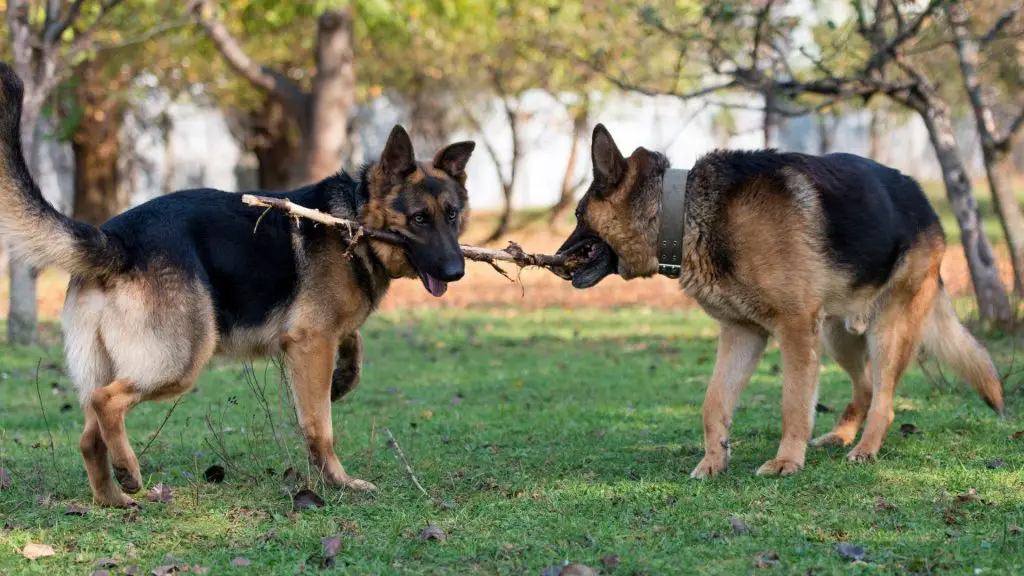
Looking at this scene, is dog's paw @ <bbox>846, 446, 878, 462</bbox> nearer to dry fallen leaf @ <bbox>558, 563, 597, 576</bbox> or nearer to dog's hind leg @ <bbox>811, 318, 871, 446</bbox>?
dog's hind leg @ <bbox>811, 318, 871, 446</bbox>

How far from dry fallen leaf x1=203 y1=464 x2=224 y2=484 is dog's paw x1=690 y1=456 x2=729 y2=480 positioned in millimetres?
2751

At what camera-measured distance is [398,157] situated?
616 cm

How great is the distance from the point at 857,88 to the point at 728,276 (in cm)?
485

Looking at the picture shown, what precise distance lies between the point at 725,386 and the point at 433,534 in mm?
2303

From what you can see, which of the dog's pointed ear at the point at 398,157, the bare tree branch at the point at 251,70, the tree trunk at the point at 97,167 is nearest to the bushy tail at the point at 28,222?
the dog's pointed ear at the point at 398,157

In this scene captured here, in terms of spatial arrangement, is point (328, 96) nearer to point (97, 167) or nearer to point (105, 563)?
point (97, 167)

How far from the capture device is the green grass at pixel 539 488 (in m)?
4.70

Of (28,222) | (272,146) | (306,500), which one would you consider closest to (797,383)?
(306,500)

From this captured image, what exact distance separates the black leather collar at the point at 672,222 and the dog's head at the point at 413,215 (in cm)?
123

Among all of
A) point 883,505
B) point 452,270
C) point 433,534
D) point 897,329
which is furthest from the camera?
point 897,329

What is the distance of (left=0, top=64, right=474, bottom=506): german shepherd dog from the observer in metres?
5.24

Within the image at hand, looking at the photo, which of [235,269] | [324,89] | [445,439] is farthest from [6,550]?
[324,89]

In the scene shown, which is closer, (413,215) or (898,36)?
(413,215)

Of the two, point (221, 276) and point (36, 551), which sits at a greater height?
point (221, 276)
